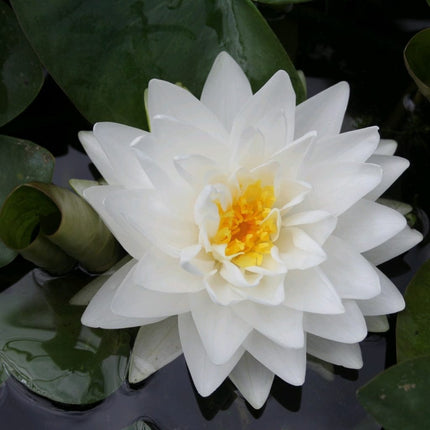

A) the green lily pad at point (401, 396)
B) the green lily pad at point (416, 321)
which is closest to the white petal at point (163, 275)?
the green lily pad at point (401, 396)

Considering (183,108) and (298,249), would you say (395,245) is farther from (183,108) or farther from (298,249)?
(183,108)

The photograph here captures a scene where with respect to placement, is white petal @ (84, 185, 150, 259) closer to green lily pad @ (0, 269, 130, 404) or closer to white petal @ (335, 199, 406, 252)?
green lily pad @ (0, 269, 130, 404)

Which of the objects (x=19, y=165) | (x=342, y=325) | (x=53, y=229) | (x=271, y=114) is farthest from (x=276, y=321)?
(x=19, y=165)

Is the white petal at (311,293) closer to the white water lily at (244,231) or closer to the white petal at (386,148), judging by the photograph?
the white water lily at (244,231)

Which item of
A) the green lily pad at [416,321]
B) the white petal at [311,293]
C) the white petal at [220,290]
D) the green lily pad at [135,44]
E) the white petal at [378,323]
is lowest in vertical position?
the green lily pad at [416,321]

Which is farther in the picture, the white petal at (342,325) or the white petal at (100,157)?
the white petal at (100,157)

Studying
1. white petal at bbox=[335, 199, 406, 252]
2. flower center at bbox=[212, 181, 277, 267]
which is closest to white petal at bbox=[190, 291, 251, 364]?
flower center at bbox=[212, 181, 277, 267]
